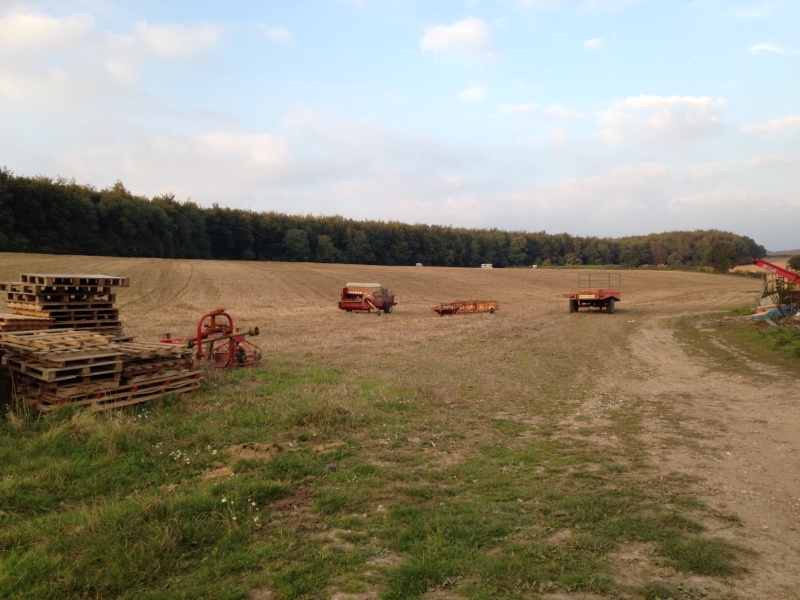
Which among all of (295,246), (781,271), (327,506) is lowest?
(327,506)

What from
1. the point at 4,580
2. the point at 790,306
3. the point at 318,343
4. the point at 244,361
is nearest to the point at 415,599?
the point at 4,580

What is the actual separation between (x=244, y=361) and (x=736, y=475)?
29.4ft

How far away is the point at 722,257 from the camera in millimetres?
71250

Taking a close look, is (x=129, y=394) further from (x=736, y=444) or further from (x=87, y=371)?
(x=736, y=444)

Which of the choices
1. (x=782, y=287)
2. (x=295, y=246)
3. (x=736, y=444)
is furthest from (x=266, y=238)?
(x=736, y=444)

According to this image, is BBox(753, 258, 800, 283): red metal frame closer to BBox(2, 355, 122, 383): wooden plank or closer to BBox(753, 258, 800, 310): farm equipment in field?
BBox(753, 258, 800, 310): farm equipment in field

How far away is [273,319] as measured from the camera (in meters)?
22.7

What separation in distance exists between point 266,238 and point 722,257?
198 feet

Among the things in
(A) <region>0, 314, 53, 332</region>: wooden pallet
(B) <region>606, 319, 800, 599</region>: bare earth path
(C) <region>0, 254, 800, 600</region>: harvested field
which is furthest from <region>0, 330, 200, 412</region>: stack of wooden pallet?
(B) <region>606, 319, 800, 599</region>: bare earth path

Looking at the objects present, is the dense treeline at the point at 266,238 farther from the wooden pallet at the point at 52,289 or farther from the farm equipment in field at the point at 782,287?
the farm equipment in field at the point at 782,287

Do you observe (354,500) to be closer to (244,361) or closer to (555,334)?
(244,361)

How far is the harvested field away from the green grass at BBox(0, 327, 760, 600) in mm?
141

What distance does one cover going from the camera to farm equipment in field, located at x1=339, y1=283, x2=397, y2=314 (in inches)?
1054

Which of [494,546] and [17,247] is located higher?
[17,247]
